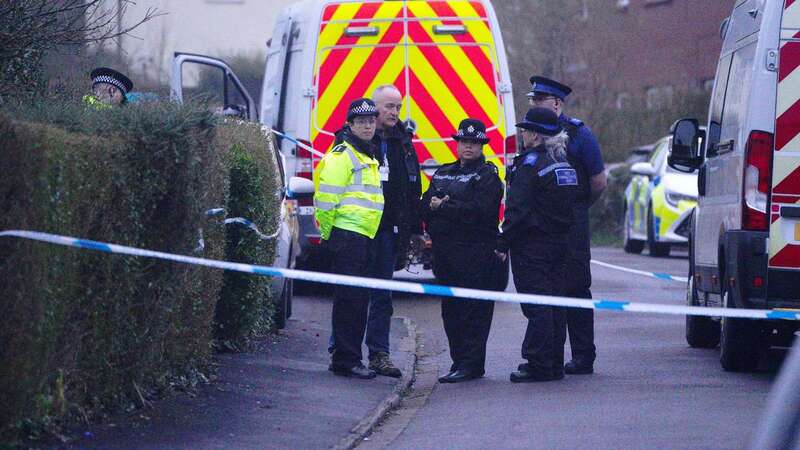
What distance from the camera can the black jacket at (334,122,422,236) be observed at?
10.1m

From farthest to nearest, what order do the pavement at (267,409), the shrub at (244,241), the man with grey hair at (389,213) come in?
the shrub at (244,241), the man with grey hair at (389,213), the pavement at (267,409)

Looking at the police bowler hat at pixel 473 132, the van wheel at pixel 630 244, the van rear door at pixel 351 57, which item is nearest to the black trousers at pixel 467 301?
the police bowler hat at pixel 473 132

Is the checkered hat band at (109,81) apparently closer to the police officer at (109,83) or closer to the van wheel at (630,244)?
the police officer at (109,83)

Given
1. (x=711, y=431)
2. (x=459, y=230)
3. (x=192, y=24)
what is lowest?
(x=711, y=431)

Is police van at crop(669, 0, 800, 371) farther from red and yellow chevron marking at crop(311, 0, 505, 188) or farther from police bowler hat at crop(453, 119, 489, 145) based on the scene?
red and yellow chevron marking at crop(311, 0, 505, 188)

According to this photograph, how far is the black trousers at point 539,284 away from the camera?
991 cm

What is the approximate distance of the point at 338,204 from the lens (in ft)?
31.9

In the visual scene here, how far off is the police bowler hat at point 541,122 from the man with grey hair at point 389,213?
0.87 metres

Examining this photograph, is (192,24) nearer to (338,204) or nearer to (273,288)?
(273,288)

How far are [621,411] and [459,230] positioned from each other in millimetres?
1945

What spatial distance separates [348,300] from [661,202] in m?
12.2

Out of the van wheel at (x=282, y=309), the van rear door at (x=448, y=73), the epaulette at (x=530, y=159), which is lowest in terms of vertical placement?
the van wheel at (x=282, y=309)

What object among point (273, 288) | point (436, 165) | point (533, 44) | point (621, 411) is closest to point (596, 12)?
point (533, 44)

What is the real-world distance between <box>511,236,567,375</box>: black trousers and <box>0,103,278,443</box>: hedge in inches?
80.6
